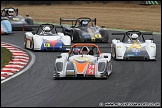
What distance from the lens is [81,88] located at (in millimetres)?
16703

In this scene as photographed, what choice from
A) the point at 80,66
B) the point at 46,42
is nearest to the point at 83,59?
the point at 80,66

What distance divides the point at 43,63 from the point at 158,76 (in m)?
5.40

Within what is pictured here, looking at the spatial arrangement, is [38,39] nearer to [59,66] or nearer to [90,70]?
[59,66]

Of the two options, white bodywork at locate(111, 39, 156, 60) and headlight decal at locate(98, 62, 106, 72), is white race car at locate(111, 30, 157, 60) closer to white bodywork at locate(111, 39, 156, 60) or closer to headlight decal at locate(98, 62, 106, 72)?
white bodywork at locate(111, 39, 156, 60)

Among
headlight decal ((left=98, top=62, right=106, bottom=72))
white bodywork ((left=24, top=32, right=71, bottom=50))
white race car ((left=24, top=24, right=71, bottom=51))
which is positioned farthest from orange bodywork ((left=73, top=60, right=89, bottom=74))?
white bodywork ((left=24, top=32, right=71, bottom=50))

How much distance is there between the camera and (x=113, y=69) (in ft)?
68.1

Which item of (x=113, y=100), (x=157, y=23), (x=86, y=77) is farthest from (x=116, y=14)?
(x=113, y=100)

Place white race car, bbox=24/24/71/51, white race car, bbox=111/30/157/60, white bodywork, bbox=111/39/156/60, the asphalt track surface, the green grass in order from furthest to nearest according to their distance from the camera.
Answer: white race car, bbox=24/24/71/51, white bodywork, bbox=111/39/156/60, white race car, bbox=111/30/157/60, the green grass, the asphalt track surface

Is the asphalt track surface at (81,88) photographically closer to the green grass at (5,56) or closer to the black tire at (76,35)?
the green grass at (5,56)

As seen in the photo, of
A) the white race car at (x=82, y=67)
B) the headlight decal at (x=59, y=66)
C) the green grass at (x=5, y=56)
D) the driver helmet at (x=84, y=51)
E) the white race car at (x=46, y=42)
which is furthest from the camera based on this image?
the white race car at (x=46, y=42)

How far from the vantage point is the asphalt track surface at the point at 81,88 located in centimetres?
1455

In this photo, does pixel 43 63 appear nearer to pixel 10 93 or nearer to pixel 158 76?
pixel 158 76

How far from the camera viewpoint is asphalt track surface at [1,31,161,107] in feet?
47.7

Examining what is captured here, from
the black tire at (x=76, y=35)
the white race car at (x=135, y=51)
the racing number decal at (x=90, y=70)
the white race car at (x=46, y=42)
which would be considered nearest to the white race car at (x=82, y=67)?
the racing number decal at (x=90, y=70)
